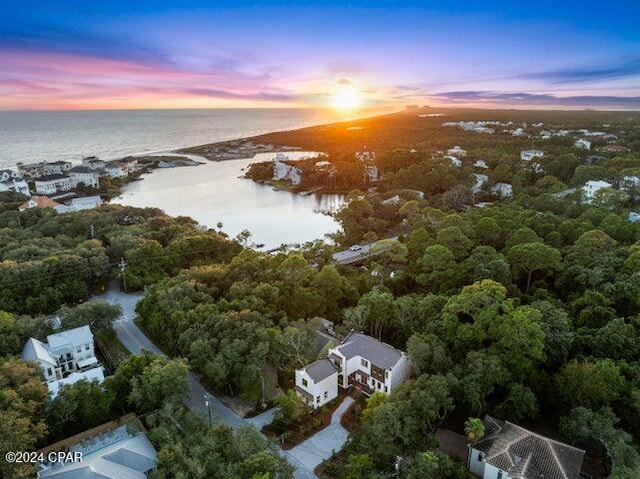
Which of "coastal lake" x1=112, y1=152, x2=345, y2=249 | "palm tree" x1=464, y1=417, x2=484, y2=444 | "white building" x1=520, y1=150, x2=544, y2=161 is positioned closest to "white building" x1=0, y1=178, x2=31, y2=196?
"coastal lake" x1=112, y1=152, x2=345, y2=249

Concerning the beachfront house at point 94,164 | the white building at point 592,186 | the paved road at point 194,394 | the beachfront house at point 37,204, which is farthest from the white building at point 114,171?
the white building at point 592,186

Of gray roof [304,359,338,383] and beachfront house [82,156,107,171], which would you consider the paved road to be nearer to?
gray roof [304,359,338,383]

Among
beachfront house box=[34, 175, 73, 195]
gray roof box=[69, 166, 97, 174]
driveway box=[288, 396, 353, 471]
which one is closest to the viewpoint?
driveway box=[288, 396, 353, 471]

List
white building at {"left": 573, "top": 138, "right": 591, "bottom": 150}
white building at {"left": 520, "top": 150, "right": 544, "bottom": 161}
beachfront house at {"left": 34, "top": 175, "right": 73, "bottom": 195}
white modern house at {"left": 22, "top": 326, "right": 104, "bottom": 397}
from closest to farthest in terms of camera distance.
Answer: white modern house at {"left": 22, "top": 326, "right": 104, "bottom": 397} < beachfront house at {"left": 34, "top": 175, "right": 73, "bottom": 195} < white building at {"left": 520, "top": 150, "right": 544, "bottom": 161} < white building at {"left": 573, "top": 138, "right": 591, "bottom": 150}

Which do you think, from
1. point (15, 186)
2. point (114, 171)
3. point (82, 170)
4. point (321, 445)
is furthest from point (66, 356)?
point (114, 171)

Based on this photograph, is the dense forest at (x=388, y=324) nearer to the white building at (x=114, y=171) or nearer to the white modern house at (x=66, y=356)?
the white modern house at (x=66, y=356)
